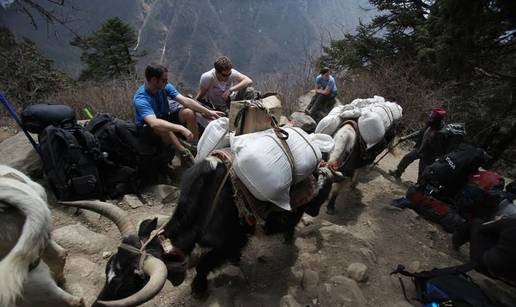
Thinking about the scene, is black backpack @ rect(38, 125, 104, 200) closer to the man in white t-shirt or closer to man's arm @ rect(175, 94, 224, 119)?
man's arm @ rect(175, 94, 224, 119)

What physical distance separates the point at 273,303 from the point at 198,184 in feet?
4.17

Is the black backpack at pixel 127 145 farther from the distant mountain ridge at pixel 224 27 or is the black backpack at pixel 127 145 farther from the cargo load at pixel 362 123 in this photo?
the distant mountain ridge at pixel 224 27

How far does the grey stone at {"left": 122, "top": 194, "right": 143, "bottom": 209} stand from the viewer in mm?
3772

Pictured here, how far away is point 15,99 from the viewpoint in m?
8.60

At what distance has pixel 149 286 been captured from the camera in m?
1.53

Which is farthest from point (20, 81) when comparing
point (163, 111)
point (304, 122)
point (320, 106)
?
point (320, 106)

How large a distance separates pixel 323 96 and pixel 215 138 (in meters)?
6.55

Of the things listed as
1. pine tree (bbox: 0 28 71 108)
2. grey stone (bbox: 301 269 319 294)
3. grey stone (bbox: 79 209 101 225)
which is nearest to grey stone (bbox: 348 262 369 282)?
grey stone (bbox: 301 269 319 294)

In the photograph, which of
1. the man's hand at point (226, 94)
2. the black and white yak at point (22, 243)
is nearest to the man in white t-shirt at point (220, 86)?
the man's hand at point (226, 94)

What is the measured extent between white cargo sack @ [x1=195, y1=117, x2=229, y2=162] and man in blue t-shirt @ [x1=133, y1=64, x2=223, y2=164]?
2.91ft

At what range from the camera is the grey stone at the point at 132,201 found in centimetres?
377

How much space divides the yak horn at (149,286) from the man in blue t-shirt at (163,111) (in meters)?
2.01

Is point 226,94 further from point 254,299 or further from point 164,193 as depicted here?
point 254,299

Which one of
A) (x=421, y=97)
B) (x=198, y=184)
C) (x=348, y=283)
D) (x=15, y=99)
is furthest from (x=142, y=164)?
(x=421, y=97)
